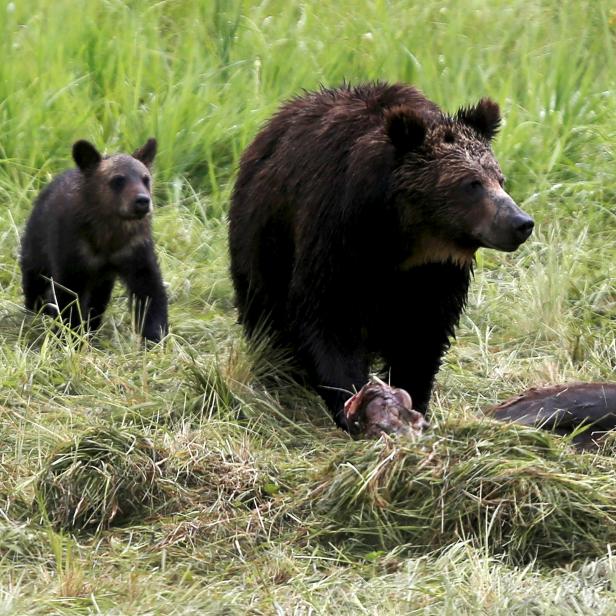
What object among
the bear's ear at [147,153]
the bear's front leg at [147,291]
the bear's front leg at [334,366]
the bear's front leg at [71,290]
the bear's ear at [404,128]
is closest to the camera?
the bear's ear at [404,128]

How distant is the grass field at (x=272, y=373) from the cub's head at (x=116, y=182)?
50cm

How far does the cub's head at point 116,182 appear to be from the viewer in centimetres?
698

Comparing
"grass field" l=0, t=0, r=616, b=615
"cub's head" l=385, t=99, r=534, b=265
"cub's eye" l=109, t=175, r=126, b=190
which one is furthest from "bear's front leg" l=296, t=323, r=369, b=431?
"cub's eye" l=109, t=175, r=126, b=190

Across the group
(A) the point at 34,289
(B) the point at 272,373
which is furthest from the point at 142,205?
(B) the point at 272,373

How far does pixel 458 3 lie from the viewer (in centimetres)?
942

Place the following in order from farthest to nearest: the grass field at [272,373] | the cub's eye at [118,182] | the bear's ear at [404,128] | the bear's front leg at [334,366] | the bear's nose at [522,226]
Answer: the cub's eye at [118,182] < the bear's front leg at [334,366] < the bear's ear at [404,128] < the bear's nose at [522,226] < the grass field at [272,373]

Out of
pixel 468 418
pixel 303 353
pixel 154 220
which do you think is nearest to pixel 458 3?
pixel 154 220

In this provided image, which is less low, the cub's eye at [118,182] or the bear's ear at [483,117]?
the bear's ear at [483,117]

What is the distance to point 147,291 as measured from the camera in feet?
22.4

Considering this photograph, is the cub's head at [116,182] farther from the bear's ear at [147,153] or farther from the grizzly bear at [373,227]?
the grizzly bear at [373,227]

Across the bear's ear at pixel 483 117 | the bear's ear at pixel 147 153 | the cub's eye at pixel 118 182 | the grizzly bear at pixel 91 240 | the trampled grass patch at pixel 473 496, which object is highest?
the bear's ear at pixel 483 117

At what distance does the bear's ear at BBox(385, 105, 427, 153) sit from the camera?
5.28m

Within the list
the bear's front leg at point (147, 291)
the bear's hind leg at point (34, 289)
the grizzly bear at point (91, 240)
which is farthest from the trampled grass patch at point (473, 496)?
the bear's hind leg at point (34, 289)

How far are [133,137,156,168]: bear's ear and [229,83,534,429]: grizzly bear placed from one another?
145cm
